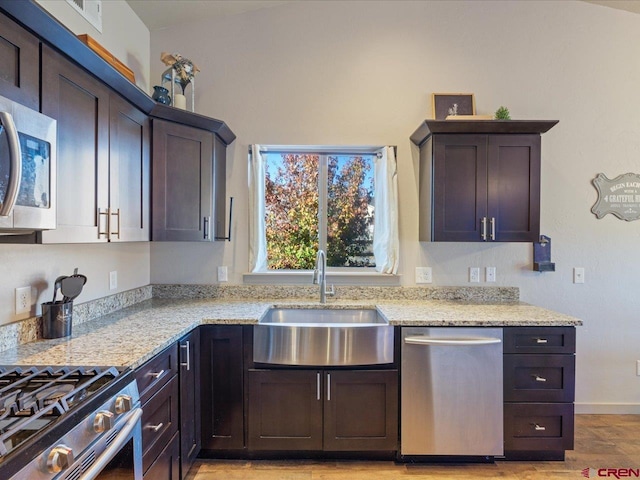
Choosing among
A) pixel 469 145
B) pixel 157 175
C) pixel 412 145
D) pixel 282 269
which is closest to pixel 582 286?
pixel 469 145

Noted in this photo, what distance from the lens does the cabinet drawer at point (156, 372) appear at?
1.45 metres

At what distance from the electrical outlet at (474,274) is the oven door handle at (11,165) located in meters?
2.70

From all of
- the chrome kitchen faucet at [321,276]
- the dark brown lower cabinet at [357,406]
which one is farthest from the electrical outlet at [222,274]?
the dark brown lower cabinet at [357,406]

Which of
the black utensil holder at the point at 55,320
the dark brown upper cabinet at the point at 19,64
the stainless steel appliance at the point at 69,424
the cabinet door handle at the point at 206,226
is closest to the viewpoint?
the stainless steel appliance at the point at 69,424

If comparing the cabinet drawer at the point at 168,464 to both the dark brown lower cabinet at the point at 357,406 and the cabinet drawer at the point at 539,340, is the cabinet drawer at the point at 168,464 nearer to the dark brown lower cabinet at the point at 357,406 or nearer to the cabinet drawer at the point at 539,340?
the dark brown lower cabinet at the point at 357,406

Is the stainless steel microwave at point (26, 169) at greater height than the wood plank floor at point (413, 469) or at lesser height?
greater

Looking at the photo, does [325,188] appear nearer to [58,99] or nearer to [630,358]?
[58,99]

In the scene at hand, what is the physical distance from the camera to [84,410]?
41.4 inches

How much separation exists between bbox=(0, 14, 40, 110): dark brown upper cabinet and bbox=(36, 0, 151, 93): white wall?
71 centimetres

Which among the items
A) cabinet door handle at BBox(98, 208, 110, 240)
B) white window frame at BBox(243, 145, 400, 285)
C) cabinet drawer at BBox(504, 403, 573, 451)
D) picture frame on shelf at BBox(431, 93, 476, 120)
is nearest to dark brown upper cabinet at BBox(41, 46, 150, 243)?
cabinet door handle at BBox(98, 208, 110, 240)

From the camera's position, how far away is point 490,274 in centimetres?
275

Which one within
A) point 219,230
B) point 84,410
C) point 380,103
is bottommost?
point 84,410

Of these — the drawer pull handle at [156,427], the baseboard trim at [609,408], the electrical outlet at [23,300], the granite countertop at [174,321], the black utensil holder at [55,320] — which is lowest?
the baseboard trim at [609,408]

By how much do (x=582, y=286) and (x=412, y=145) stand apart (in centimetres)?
169
